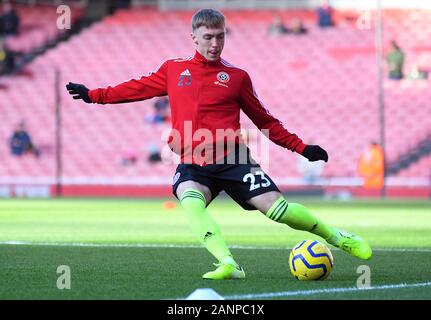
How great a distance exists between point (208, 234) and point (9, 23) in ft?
109

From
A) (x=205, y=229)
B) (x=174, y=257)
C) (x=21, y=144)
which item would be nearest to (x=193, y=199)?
(x=205, y=229)

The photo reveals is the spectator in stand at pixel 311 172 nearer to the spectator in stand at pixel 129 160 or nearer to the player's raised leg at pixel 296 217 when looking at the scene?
the spectator in stand at pixel 129 160

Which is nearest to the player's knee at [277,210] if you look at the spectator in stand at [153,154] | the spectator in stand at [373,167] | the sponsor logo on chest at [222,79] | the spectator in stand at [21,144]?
the sponsor logo on chest at [222,79]

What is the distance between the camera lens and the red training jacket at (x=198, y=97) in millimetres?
9586

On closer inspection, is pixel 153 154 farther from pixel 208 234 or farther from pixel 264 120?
pixel 208 234

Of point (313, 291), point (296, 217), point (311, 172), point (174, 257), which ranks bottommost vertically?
point (313, 291)

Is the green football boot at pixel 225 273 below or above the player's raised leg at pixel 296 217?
below

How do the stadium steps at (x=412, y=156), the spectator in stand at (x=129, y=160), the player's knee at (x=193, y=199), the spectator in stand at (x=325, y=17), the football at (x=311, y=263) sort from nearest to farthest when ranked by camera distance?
the football at (x=311, y=263) < the player's knee at (x=193, y=199) < the stadium steps at (x=412, y=156) < the spectator in stand at (x=129, y=160) < the spectator in stand at (x=325, y=17)

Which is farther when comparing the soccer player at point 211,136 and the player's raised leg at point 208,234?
the soccer player at point 211,136

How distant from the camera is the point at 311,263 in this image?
926 cm

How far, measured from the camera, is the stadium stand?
3628cm

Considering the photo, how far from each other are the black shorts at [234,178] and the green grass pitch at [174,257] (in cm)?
73

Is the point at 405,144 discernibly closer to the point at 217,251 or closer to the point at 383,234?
the point at 383,234

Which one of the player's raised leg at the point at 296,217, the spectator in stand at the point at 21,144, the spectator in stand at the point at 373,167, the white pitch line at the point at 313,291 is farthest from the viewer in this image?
the spectator in stand at the point at 21,144
